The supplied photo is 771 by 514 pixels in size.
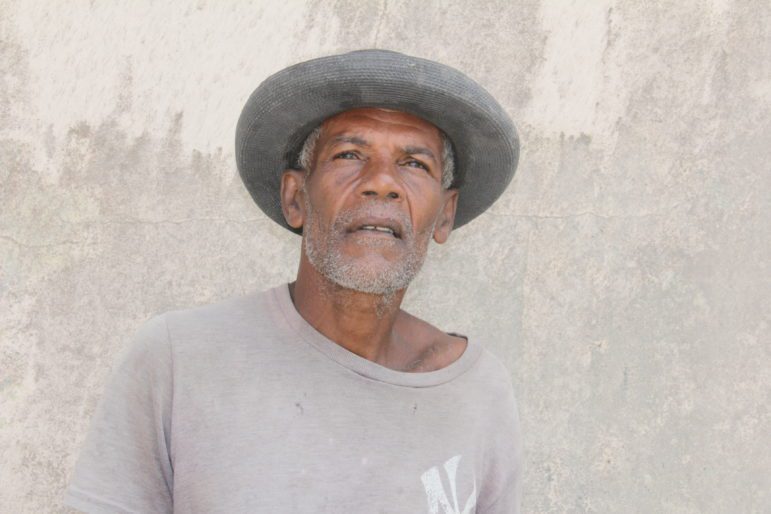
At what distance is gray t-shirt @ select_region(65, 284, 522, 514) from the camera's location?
2.17 metres

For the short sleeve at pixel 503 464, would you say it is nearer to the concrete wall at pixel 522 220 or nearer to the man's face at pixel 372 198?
the man's face at pixel 372 198

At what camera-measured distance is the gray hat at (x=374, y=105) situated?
7.75 feet

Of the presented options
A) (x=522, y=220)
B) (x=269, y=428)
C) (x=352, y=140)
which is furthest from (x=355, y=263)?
(x=522, y=220)

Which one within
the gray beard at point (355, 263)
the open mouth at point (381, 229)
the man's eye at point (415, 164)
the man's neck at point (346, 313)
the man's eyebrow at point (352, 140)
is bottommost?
the man's neck at point (346, 313)

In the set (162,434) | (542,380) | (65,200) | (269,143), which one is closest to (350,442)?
(162,434)

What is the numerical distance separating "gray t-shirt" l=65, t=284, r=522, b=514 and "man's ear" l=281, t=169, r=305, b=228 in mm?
258

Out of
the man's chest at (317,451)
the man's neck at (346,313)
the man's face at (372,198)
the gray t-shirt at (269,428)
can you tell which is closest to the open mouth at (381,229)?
the man's face at (372,198)

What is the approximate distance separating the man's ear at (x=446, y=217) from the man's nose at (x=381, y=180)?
27 centimetres

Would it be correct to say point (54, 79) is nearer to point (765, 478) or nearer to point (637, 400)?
point (637, 400)

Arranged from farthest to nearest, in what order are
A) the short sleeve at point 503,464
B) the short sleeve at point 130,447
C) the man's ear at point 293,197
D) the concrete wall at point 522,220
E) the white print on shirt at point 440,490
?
the concrete wall at point 522,220, the man's ear at point 293,197, the short sleeve at point 503,464, the white print on shirt at point 440,490, the short sleeve at point 130,447

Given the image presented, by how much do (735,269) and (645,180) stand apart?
50cm

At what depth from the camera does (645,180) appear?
4004 millimetres

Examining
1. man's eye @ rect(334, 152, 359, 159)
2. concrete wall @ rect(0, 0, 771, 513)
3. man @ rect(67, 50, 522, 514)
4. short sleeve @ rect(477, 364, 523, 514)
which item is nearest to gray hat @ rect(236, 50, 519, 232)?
man @ rect(67, 50, 522, 514)

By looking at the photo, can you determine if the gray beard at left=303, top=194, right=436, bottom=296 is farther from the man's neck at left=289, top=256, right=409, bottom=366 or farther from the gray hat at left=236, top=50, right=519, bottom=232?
the gray hat at left=236, top=50, right=519, bottom=232
